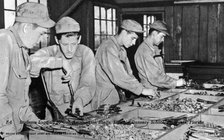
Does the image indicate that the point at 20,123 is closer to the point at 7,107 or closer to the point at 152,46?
the point at 7,107

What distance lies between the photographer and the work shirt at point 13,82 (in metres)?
2.44

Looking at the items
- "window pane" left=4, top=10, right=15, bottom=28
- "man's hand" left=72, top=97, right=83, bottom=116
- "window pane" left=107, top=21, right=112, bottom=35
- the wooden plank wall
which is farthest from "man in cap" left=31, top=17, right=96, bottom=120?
the wooden plank wall

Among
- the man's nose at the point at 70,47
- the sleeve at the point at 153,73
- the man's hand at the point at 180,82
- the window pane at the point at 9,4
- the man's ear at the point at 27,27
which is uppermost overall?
the window pane at the point at 9,4

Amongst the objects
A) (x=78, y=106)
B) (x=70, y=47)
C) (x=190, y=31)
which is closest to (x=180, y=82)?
(x=70, y=47)

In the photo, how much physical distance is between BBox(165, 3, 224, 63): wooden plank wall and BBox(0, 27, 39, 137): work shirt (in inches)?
245

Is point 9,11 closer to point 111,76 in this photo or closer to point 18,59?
point 111,76

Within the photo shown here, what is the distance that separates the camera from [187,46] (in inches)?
332

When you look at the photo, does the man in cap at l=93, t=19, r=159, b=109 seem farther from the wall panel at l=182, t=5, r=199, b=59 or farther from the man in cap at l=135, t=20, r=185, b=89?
the wall panel at l=182, t=5, r=199, b=59

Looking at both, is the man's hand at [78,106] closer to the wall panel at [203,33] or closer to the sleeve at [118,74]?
the sleeve at [118,74]

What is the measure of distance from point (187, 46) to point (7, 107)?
6.57m

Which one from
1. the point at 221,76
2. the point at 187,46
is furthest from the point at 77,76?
the point at 187,46

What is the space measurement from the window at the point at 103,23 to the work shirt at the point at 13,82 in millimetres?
4787

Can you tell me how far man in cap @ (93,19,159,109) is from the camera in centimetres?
430

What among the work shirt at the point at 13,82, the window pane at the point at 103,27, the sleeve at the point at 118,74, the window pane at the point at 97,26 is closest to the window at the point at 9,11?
the sleeve at the point at 118,74
